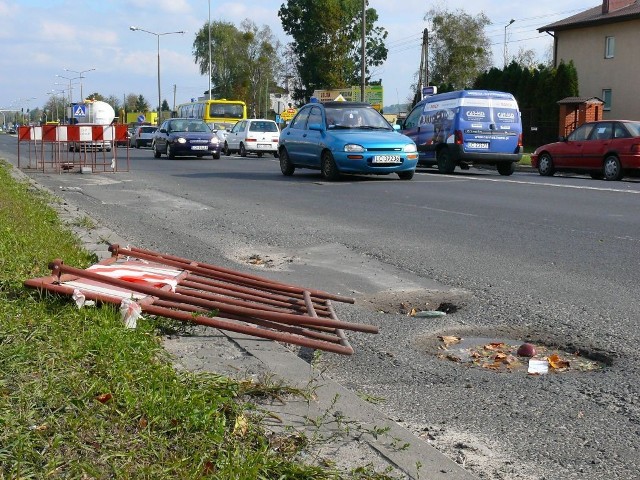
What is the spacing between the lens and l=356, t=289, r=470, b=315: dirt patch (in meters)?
6.31

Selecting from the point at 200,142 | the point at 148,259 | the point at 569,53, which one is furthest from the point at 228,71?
the point at 148,259

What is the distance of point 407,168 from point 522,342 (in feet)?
46.2

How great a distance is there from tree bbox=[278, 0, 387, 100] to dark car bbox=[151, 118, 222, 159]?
42.7 m

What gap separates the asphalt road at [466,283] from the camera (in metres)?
3.73

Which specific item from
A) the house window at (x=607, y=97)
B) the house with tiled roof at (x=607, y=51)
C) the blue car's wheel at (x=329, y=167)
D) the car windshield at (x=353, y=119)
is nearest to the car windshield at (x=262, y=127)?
the car windshield at (x=353, y=119)

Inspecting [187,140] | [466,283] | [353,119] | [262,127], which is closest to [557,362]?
[466,283]

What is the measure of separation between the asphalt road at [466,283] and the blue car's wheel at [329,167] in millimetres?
1978

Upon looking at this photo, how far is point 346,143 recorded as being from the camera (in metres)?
18.6

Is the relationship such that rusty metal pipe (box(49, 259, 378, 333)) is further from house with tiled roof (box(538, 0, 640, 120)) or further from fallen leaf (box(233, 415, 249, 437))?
house with tiled roof (box(538, 0, 640, 120))

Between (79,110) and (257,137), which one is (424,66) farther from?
(257,137)

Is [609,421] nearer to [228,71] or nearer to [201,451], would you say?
[201,451]

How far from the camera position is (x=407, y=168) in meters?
19.2

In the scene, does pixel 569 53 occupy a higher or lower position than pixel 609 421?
higher

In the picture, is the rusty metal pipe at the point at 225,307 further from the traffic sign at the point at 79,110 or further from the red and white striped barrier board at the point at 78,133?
the traffic sign at the point at 79,110
